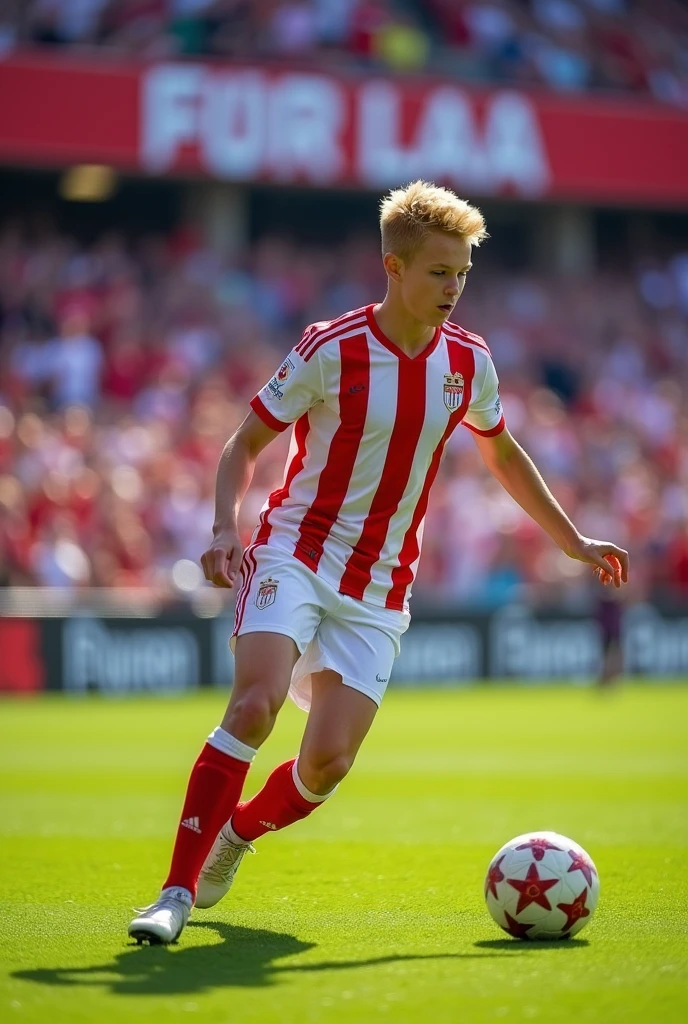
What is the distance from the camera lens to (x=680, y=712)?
16.4 m

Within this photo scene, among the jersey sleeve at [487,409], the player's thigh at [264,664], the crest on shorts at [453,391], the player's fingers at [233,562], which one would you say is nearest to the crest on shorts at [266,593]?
the player's thigh at [264,664]

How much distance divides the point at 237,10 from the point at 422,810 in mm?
17136

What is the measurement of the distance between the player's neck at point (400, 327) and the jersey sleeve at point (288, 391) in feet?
1.05

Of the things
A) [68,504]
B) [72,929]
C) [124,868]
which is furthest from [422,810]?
[68,504]

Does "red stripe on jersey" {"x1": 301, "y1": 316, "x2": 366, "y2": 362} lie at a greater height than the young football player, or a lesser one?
greater

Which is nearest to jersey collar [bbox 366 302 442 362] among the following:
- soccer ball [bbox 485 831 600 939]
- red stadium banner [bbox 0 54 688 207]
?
soccer ball [bbox 485 831 600 939]

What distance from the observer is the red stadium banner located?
22047 mm

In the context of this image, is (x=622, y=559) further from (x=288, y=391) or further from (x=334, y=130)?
(x=334, y=130)

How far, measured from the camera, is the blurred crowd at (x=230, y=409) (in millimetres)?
17453

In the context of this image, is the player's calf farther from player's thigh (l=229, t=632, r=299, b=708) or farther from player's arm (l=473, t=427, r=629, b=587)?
player's arm (l=473, t=427, r=629, b=587)

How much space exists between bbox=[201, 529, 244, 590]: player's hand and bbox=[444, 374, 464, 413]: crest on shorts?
1.02m

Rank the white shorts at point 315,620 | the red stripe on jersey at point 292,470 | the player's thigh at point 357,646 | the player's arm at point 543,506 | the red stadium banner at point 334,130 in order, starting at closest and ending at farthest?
the white shorts at point 315,620 → the player's thigh at point 357,646 → the red stripe on jersey at point 292,470 → the player's arm at point 543,506 → the red stadium banner at point 334,130

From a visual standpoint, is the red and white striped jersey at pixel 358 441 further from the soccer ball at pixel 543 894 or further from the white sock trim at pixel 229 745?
the soccer ball at pixel 543 894

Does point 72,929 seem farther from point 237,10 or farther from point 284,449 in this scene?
point 237,10
